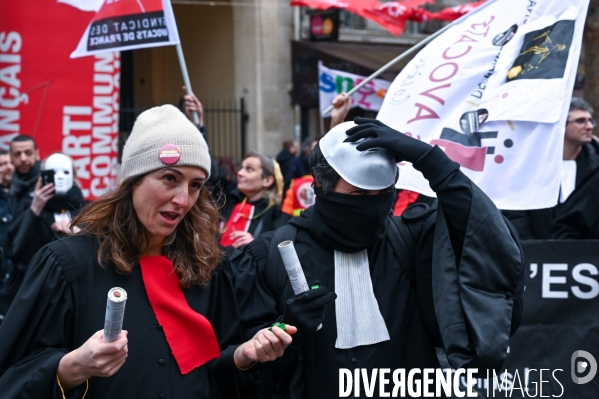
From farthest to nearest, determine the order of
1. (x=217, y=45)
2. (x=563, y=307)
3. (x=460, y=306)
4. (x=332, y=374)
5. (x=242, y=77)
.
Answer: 1. (x=217, y=45)
2. (x=242, y=77)
3. (x=563, y=307)
4. (x=332, y=374)
5. (x=460, y=306)

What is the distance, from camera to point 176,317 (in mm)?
2709

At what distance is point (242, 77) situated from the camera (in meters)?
16.3

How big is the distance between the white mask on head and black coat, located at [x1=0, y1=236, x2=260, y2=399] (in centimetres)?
370

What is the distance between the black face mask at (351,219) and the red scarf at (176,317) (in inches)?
21.9

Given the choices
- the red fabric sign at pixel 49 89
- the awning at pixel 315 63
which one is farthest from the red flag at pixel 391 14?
the red fabric sign at pixel 49 89

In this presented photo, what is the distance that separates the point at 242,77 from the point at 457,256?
13.8 metres

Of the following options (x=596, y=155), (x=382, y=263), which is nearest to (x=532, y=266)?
(x=596, y=155)

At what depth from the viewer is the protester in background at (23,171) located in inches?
278

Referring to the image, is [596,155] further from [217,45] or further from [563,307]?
[217,45]

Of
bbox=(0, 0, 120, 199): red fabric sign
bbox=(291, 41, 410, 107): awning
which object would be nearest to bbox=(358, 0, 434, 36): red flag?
bbox=(291, 41, 410, 107): awning

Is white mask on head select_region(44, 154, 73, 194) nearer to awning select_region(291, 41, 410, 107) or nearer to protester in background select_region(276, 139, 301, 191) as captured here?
protester in background select_region(276, 139, 301, 191)

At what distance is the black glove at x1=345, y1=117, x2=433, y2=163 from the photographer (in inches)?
110

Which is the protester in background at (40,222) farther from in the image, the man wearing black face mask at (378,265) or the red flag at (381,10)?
the red flag at (381,10)

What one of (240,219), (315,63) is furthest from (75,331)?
(315,63)
